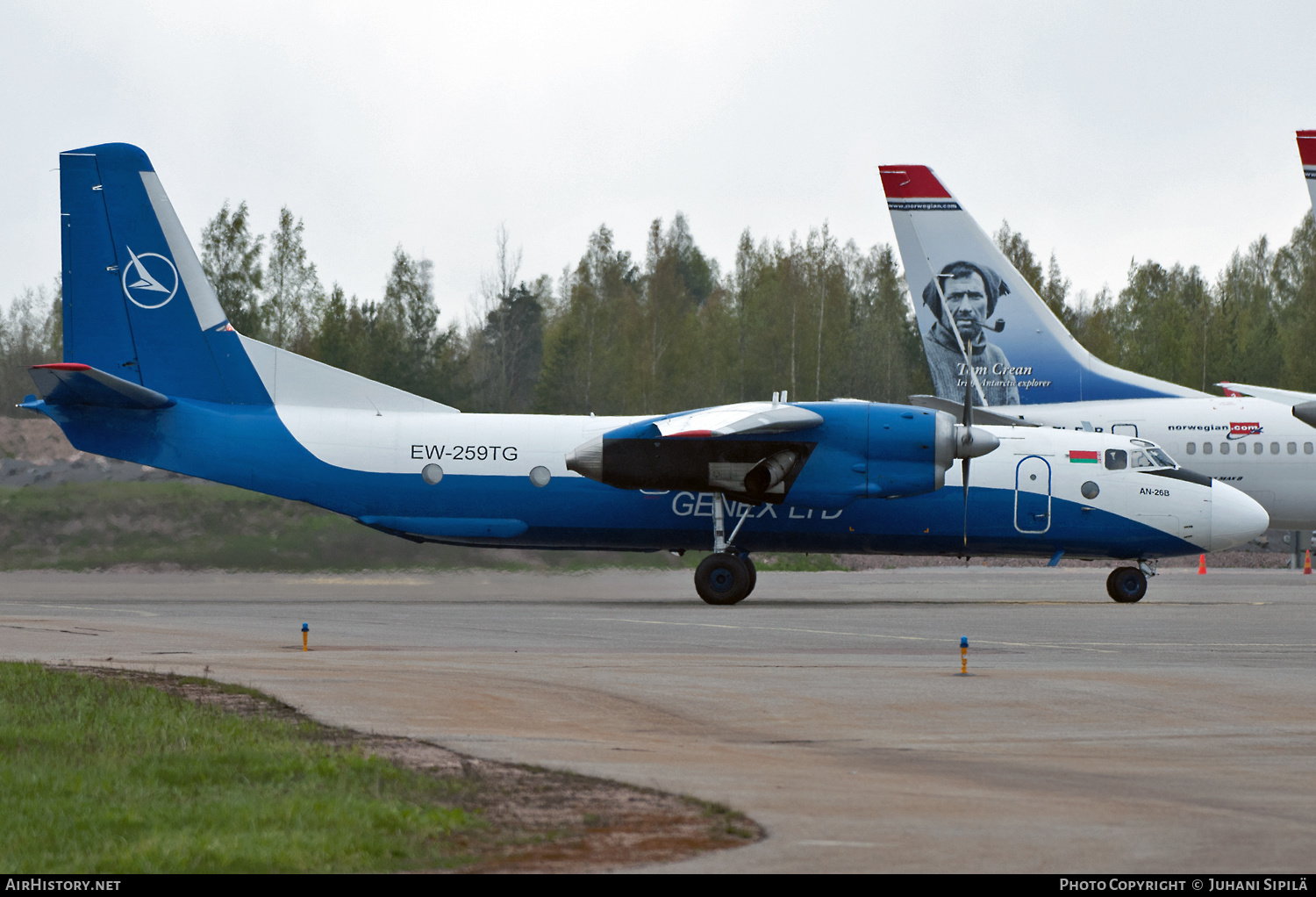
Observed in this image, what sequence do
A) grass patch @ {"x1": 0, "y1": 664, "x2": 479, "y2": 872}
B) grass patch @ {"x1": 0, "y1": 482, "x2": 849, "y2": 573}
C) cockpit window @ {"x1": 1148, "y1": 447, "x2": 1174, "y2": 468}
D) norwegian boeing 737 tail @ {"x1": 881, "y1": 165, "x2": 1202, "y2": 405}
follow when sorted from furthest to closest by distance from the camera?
norwegian boeing 737 tail @ {"x1": 881, "y1": 165, "x2": 1202, "y2": 405}, grass patch @ {"x1": 0, "y1": 482, "x2": 849, "y2": 573}, cockpit window @ {"x1": 1148, "y1": 447, "x2": 1174, "y2": 468}, grass patch @ {"x1": 0, "y1": 664, "x2": 479, "y2": 872}

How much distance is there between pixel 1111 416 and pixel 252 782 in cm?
2830

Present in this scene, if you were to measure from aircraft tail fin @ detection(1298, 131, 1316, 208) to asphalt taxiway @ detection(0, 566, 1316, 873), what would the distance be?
578cm

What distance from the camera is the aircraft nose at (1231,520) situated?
88.5ft

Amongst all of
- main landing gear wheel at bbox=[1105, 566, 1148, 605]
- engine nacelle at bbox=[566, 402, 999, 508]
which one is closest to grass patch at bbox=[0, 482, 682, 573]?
engine nacelle at bbox=[566, 402, 999, 508]

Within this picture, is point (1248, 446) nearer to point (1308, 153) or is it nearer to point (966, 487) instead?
point (966, 487)

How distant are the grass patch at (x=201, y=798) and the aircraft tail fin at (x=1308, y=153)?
1264 cm

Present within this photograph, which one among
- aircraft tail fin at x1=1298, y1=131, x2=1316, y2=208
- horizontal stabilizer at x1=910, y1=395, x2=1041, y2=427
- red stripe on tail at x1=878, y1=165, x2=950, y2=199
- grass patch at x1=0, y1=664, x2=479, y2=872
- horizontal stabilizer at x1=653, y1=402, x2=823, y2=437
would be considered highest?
red stripe on tail at x1=878, y1=165, x2=950, y2=199

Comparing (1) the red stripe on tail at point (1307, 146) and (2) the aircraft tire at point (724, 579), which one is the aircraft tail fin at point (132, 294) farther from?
(1) the red stripe on tail at point (1307, 146)

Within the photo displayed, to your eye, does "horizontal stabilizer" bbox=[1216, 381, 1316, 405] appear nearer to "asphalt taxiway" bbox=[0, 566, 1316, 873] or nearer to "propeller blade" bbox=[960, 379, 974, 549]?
"asphalt taxiway" bbox=[0, 566, 1316, 873]

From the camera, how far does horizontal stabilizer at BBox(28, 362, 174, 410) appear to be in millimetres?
24219

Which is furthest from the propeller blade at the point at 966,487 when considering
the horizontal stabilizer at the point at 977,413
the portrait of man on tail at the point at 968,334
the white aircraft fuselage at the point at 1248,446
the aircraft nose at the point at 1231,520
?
the portrait of man on tail at the point at 968,334

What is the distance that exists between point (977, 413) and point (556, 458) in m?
11.7

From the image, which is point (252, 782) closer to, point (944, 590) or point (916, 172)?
point (944, 590)

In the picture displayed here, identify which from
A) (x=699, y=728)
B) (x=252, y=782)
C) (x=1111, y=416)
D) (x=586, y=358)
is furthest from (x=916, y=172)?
(x=586, y=358)
